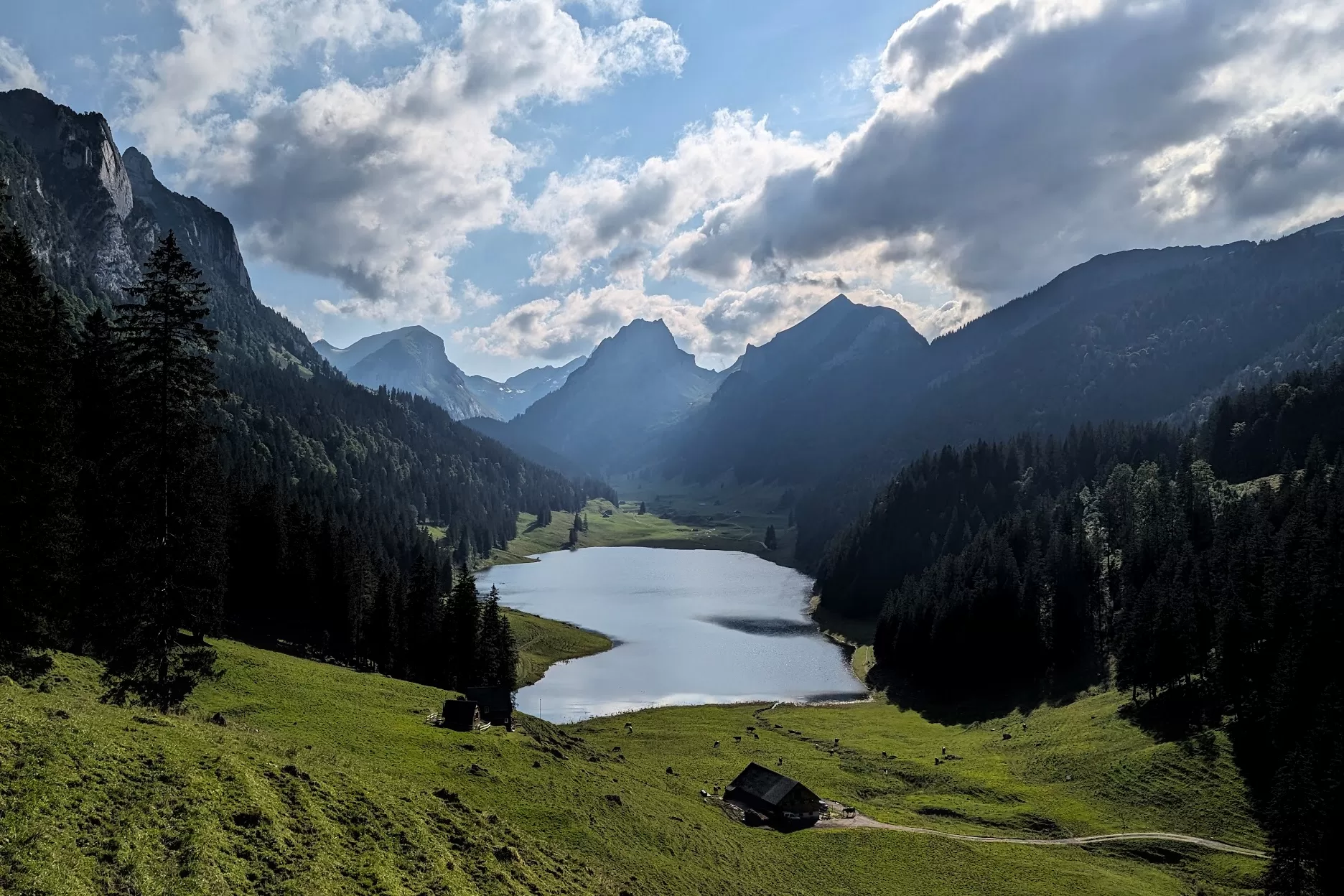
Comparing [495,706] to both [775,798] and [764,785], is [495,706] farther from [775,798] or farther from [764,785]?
[775,798]

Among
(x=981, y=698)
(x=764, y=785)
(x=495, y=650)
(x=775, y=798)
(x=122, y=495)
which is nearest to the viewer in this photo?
(x=122, y=495)

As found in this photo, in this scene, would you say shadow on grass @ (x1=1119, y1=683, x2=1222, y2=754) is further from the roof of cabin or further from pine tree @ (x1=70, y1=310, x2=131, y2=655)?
pine tree @ (x1=70, y1=310, x2=131, y2=655)

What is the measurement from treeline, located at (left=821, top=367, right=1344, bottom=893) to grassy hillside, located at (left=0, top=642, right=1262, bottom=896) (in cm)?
744

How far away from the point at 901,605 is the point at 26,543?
12368 cm

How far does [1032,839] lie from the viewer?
5981 cm

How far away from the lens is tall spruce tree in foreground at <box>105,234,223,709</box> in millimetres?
35781

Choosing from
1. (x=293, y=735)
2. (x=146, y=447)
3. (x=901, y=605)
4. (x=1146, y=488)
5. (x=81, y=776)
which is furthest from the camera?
(x=1146, y=488)

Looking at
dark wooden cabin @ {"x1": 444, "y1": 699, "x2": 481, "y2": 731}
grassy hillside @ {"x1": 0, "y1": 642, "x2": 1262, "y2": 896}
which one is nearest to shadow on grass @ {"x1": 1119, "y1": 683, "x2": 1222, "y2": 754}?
grassy hillside @ {"x1": 0, "y1": 642, "x2": 1262, "y2": 896}

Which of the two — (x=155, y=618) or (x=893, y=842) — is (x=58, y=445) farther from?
(x=893, y=842)

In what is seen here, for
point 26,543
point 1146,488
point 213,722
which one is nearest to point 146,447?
point 26,543

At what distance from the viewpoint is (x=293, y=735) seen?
42875 millimetres

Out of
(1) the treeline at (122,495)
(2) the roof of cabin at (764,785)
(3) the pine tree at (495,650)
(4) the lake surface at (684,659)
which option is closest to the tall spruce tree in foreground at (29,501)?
(1) the treeline at (122,495)

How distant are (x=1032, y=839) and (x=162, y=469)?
6716 cm

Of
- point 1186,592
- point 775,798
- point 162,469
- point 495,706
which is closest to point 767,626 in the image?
point 1186,592
